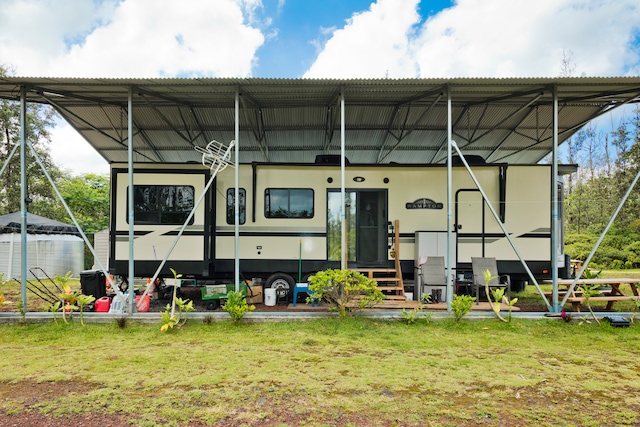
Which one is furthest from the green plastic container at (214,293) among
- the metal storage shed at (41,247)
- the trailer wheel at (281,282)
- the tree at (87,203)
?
the tree at (87,203)

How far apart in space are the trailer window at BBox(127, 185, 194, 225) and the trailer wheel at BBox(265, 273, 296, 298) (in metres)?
1.89

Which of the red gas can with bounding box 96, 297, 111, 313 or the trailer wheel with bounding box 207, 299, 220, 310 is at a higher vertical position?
the red gas can with bounding box 96, 297, 111, 313

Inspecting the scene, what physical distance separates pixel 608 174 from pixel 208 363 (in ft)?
82.6

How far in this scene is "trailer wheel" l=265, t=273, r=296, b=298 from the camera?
7.01 meters

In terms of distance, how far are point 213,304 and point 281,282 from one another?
4.41ft

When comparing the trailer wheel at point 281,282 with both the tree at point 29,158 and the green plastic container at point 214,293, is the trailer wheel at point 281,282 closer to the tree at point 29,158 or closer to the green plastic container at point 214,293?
the green plastic container at point 214,293

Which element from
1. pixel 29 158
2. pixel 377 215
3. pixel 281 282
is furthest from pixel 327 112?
pixel 29 158

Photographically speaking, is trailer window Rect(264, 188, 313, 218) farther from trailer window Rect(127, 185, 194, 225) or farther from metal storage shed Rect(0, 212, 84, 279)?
metal storage shed Rect(0, 212, 84, 279)

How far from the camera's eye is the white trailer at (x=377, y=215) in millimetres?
6902

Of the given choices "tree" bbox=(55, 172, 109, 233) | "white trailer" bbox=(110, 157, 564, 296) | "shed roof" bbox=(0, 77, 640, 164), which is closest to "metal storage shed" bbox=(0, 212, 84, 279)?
"tree" bbox=(55, 172, 109, 233)

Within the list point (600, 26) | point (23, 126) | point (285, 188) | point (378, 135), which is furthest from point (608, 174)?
point (23, 126)

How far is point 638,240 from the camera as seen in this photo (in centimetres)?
1652

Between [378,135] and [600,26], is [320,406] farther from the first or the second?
[600,26]

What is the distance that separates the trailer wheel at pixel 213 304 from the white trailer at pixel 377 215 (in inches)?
23.5
